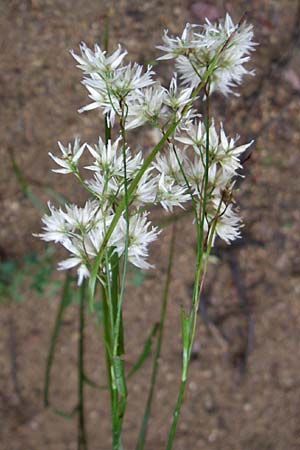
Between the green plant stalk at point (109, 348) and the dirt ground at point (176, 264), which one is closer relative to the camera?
→ the green plant stalk at point (109, 348)

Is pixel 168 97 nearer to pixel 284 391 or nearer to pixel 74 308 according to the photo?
pixel 74 308

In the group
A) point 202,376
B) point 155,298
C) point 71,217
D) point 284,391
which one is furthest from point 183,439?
point 71,217

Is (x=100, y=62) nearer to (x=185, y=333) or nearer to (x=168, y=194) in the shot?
(x=168, y=194)

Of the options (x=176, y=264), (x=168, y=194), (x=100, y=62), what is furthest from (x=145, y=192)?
(x=176, y=264)

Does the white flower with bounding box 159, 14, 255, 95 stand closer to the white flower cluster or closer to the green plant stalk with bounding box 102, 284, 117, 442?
the white flower cluster

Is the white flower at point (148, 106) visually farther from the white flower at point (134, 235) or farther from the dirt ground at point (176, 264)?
the dirt ground at point (176, 264)

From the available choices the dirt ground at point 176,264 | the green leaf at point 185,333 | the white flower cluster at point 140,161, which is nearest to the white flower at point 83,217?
the white flower cluster at point 140,161
